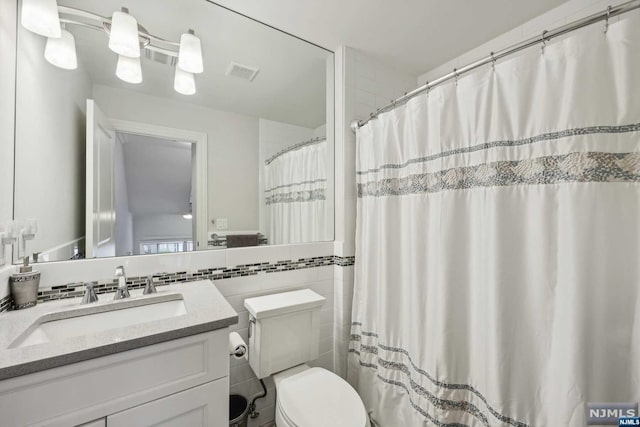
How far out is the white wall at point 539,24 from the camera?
123cm

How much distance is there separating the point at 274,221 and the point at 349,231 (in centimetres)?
51

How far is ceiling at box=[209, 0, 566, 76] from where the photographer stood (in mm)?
1342

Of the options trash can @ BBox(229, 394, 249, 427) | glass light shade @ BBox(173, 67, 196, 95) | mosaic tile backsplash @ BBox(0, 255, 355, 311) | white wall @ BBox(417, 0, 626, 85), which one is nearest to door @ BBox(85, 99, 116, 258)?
mosaic tile backsplash @ BBox(0, 255, 355, 311)

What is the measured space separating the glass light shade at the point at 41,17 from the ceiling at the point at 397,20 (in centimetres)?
71

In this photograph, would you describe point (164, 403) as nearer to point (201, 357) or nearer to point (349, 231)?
point (201, 357)

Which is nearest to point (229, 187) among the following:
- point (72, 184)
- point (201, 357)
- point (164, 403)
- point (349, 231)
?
point (72, 184)

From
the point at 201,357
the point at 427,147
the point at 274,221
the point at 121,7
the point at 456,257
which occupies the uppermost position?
the point at 121,7

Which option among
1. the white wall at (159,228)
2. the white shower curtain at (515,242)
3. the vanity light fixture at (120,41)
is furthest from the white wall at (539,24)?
the white wall at (159,228)

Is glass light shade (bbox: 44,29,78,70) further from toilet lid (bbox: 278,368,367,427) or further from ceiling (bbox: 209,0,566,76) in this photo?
toilet lid (bbox: 278,368,367,427)

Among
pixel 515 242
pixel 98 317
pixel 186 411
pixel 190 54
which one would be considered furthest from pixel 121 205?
pixel 515 242

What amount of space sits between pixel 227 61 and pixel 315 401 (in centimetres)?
187

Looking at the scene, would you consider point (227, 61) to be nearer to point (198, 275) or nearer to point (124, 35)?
point (124, 35)

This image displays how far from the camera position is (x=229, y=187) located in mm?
1495

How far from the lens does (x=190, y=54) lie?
1.30 meters
